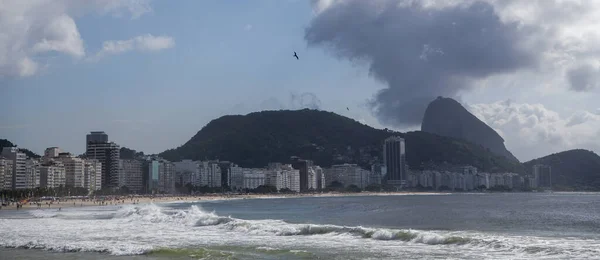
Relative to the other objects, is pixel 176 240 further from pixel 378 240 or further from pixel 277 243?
pixel 378 240

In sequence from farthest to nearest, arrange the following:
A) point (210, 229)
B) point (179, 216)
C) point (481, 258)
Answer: point (179, 216) → point (210, 229) → point (481, 258)

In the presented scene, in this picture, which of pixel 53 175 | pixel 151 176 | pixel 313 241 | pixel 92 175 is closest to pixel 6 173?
pixel 53 175

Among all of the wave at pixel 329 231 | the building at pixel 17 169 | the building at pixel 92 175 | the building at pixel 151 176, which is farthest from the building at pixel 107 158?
the wave at pixel 329 231

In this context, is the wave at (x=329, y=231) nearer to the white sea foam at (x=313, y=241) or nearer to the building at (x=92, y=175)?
the white sea foam at (x=313, y=241)

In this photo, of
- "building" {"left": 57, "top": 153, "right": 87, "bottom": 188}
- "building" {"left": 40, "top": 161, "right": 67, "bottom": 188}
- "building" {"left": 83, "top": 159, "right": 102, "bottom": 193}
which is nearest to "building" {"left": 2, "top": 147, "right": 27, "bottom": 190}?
"building" {"left": 40, "top": 161, "right": 67, "bottom": 188}

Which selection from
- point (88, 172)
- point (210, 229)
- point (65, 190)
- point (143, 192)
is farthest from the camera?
point (143, 192)

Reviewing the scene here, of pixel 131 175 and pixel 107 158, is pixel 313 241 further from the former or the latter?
pixel 131 175

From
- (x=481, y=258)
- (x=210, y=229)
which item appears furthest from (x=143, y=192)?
(x=481, y=258)
